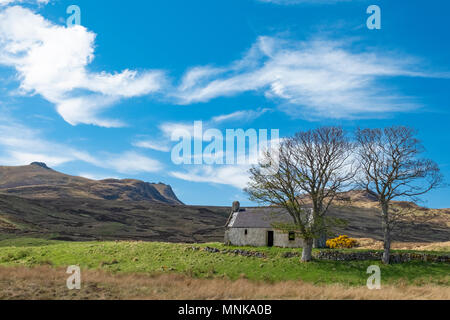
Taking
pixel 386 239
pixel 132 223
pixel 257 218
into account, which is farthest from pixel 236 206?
pixel 132 223

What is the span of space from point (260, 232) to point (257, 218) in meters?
2.49

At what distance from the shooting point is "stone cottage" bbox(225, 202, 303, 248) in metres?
46.5

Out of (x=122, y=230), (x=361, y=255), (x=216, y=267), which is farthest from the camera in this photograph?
(x=122, y=230)

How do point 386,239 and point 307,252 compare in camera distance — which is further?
point 307,252

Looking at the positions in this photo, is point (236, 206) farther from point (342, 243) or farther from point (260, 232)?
point (342, 243)

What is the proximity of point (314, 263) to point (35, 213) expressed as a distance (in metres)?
106

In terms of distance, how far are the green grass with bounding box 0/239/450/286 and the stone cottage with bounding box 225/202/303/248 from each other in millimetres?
5429

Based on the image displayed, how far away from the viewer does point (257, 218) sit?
49.1m

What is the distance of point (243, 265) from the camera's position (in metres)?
34.9

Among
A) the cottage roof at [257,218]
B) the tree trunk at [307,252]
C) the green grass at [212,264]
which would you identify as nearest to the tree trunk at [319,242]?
the cottage roof at [257,218]

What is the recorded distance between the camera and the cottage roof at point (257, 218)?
156 ft

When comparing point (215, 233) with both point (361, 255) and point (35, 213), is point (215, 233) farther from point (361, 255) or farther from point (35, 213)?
point (361, 255)
